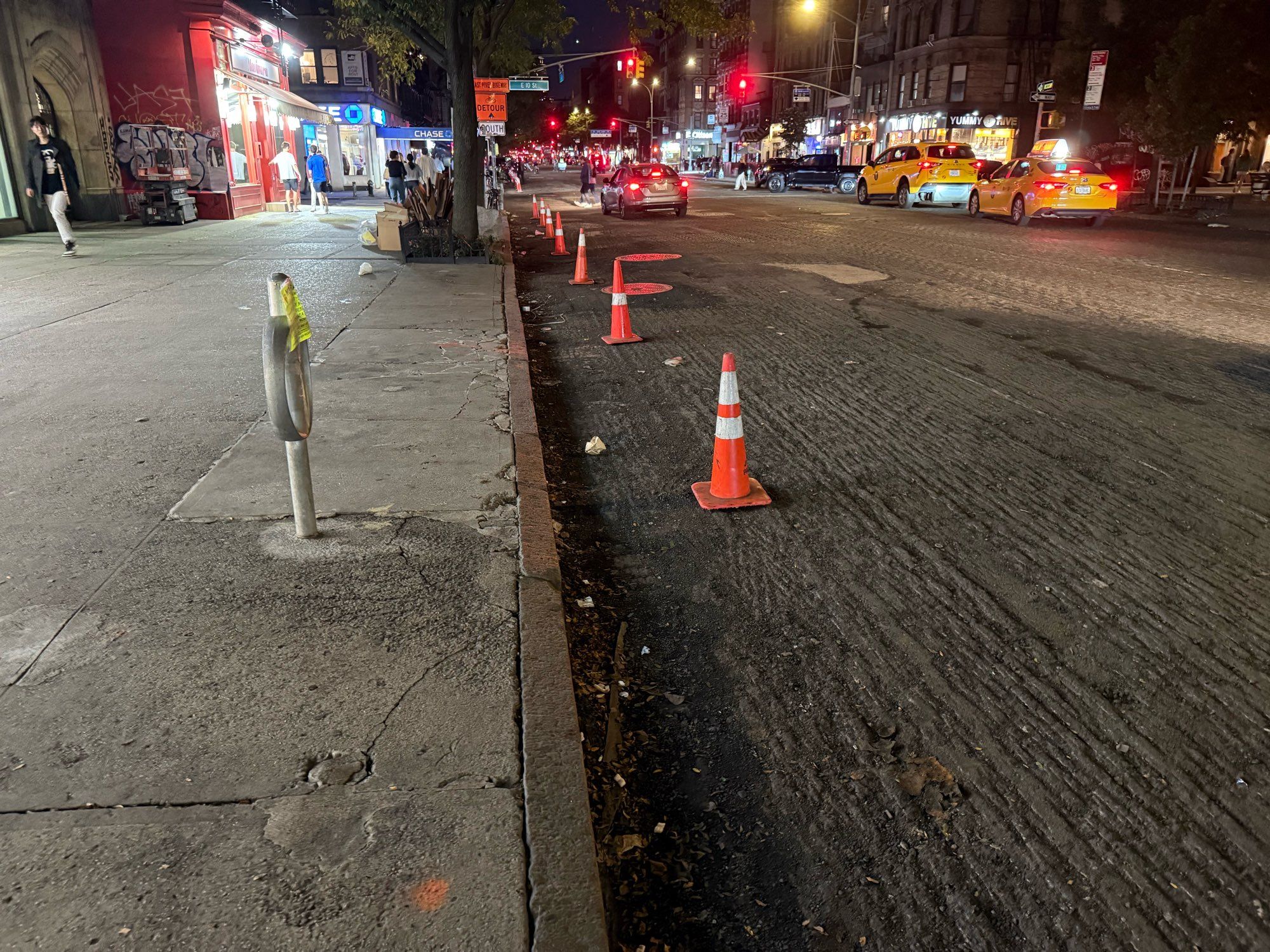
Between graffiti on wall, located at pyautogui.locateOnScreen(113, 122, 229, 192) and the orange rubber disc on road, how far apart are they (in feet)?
54.1

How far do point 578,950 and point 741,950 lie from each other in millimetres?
436

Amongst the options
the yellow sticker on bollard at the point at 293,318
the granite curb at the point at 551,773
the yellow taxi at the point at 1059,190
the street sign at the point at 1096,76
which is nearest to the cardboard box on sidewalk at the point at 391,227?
the yellow sticker on bollard at the point at 293,318

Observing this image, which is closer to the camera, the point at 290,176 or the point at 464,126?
the point at 464,126

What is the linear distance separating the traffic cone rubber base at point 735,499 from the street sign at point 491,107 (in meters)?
20.6

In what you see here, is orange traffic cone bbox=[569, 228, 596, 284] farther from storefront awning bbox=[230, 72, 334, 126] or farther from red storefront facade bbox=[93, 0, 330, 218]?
storefront awning bbox=[230, 72, 334, 126]

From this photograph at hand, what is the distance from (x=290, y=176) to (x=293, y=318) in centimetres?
2571

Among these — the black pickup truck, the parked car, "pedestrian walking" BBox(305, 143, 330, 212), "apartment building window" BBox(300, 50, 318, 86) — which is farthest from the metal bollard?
"apartment building window" BBox(300, 50, 318, 86)

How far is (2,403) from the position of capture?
20.9 feet

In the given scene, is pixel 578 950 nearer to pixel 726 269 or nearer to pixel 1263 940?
pixel 1263 940

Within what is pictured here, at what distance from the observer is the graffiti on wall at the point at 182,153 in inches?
894

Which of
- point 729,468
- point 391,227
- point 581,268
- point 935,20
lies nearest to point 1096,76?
point 581,268

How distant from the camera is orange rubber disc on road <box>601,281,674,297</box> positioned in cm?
1212

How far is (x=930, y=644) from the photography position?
11.7ft

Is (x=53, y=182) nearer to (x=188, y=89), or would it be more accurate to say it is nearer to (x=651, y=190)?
(x=188, y=89)
